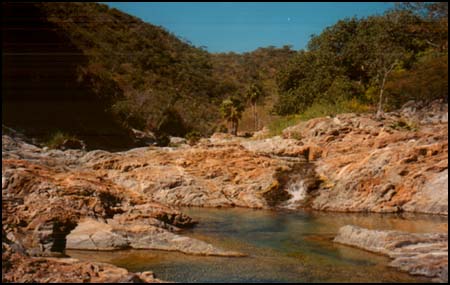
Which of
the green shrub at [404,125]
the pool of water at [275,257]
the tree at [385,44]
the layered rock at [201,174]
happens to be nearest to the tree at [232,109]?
the tree at [385,44]

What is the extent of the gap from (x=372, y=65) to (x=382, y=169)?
2010 centimetres

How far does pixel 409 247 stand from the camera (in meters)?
11.8

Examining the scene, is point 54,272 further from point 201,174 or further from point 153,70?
point 153,70

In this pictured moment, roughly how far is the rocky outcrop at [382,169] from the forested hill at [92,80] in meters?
16.4

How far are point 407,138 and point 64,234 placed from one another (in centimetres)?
1359

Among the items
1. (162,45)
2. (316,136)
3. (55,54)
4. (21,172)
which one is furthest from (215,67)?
(21,172)

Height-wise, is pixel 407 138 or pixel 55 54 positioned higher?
pixel 55 54

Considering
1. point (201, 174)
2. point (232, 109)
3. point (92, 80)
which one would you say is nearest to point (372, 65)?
point (232, 109)

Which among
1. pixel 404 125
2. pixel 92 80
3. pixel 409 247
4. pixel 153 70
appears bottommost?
pixel 409 247

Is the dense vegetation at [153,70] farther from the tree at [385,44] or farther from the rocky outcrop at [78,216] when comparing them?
the rocky outcrop at [78,216]

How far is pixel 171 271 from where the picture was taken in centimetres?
1059

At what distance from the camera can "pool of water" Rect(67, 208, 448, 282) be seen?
34.0 feet

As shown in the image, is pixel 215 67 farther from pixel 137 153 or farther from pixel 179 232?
pixel 179 232

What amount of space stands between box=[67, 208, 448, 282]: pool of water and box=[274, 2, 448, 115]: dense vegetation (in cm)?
1496
